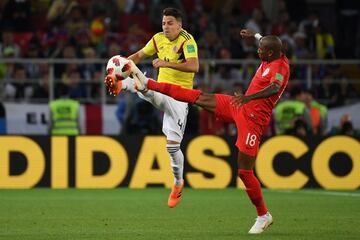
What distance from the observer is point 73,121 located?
2092 centimetres

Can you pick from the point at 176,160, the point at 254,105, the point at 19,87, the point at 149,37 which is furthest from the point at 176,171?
the point at 149,37

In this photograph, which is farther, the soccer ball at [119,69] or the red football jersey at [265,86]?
the soccer ball at [119,69]

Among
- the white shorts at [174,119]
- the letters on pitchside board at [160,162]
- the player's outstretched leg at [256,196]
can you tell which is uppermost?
the white shorts at [174,119]

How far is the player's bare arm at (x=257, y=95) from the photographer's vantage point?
11.4 m

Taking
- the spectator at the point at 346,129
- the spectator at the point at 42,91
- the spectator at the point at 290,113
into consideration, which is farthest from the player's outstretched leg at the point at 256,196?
the spectator at the point at 42,91

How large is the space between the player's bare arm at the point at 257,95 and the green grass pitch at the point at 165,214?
1.48m

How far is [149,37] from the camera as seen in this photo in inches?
948

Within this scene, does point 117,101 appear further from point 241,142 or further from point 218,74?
point 241,142

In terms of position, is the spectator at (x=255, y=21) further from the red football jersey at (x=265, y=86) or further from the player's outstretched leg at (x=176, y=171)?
the red football jersey at (x=265, y=86)

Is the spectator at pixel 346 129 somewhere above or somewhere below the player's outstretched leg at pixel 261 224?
below

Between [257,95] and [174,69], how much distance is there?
212 centimetres

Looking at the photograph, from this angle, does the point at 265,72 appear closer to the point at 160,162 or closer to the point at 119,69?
the point at 119,69

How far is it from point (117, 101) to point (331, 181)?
520 cm

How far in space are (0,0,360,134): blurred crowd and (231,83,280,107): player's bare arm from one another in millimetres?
8926
